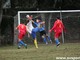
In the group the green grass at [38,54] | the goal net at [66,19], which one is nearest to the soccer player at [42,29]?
the goal net at [66,19]

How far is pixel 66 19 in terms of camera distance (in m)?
31.1

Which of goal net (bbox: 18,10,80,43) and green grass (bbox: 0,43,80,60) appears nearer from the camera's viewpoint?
green grass (bbox: 0,43,80,60)

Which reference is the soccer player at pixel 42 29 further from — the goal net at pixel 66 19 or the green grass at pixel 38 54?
the green grass at pixel 38 54

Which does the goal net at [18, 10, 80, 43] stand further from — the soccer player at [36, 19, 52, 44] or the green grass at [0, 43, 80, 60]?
the green grass at [0, 43, 80, 60]

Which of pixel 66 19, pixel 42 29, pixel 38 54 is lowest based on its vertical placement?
pixel 38 54

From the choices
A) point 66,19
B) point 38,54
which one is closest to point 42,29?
point 66,19

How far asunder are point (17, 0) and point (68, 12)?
5.40 meters

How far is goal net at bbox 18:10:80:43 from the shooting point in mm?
30578

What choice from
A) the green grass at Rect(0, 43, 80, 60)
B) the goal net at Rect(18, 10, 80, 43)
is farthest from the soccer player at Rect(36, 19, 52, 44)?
the green grass at Rect(0, 43, 80, 60)

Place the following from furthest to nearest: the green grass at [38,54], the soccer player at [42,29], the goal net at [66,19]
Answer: the goal net at [66,19] < the soccer player at [42,29] < the green grass at [38,54]

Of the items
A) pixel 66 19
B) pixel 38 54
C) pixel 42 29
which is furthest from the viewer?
pixel 66 19

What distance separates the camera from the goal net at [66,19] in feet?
100

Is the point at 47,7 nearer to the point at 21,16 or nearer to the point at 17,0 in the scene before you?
the point at 17,0

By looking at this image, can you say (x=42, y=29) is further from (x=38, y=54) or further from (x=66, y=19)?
(x=38, y=54)
